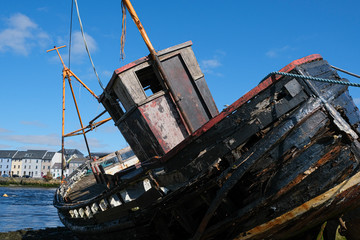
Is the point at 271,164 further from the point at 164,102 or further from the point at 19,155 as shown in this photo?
the point at 19,155

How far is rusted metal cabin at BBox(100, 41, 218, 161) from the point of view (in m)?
6.34

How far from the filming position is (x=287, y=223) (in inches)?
161

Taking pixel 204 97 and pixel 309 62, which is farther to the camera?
pixel 204 97

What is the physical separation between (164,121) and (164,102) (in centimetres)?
45

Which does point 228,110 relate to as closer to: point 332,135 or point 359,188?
point 332,135

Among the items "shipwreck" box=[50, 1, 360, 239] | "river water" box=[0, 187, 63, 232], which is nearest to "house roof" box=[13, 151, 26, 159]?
"river water" box=[0, 187, 63, 232]

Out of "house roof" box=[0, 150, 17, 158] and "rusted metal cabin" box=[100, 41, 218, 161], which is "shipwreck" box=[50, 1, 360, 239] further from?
"house roof" box=[0, 150, 17, 158]

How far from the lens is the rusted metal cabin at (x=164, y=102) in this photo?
250 inches

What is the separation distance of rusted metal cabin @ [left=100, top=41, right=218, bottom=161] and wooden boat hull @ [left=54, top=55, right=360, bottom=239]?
146 centimetres

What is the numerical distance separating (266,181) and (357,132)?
57.5 inches

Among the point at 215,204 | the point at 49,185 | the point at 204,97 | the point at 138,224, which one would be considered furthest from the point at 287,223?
the point at 49,185

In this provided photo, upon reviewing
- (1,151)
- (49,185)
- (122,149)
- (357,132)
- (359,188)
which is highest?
(1,151)

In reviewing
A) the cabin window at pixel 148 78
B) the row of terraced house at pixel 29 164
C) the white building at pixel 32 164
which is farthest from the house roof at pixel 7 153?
the cabin window at pixel 148 78

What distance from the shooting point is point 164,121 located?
21.1ft
